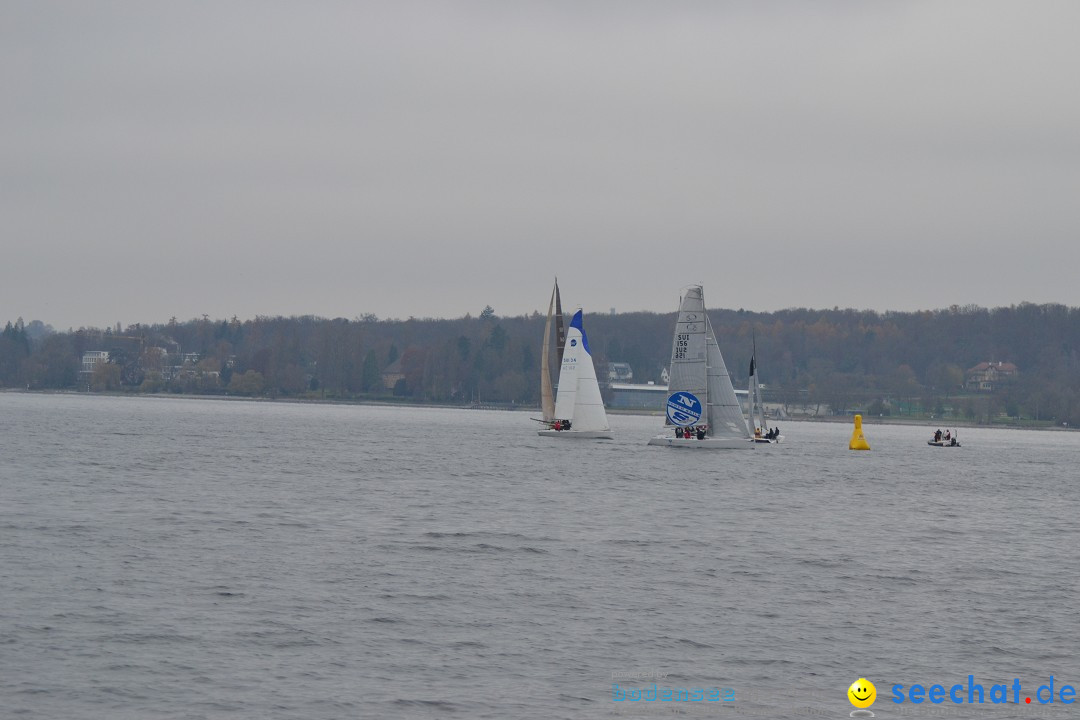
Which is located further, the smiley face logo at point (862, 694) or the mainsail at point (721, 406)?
the mainsail at point (721, 406)

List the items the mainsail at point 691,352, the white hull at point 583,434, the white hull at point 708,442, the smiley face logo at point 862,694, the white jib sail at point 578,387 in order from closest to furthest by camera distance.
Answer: the smiley face logo at point 862,694
the mainsail at point 691,352
the white hull at point 708,442
the white jib sail at point 578,387
the white hull at point 583,434

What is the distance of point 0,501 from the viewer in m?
36.0

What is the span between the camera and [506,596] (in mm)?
22891

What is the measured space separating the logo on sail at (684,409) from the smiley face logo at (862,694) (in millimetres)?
50247

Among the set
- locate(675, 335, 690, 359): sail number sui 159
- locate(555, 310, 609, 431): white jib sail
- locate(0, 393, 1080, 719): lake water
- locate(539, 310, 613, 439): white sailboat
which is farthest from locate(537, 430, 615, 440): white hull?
locate(0, 393, 1080, 719): lake water

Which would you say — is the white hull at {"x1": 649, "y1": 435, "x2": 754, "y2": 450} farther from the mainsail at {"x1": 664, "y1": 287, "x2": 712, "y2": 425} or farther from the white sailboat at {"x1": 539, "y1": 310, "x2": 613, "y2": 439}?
the white sailboat at {"x1": 539, "y1": 310, "x2": 613, "y2": 439}

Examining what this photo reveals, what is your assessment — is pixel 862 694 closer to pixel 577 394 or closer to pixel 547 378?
pixel 577 394

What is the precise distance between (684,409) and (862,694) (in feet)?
168

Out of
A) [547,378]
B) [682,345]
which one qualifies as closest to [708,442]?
[682,345]

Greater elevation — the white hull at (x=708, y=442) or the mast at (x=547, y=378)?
the mast at (x=547, y=378)

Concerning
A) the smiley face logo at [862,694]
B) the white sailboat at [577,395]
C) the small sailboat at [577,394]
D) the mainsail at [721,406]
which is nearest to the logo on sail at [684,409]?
the mainsail at [721,406]

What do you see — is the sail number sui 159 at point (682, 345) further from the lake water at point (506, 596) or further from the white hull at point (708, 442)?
the lake water at point (506, 596)

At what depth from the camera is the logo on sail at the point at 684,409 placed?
219ft

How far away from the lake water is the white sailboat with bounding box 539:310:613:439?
27902 mm
